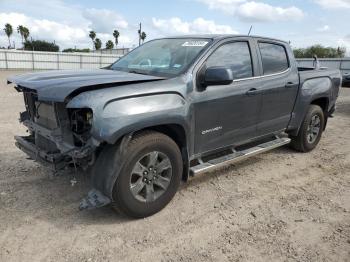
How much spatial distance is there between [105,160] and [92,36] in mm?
→ 93924

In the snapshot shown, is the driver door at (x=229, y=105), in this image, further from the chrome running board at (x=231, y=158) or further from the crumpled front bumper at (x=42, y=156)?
the crumpled front bumper at (x=42, y=156)

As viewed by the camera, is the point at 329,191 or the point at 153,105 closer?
the point at 153,105

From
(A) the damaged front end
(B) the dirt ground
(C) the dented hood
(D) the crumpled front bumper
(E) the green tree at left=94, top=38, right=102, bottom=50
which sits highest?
(E) the green tree at left=94, top=38, right=102, bottom=50

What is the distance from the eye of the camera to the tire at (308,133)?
591cm

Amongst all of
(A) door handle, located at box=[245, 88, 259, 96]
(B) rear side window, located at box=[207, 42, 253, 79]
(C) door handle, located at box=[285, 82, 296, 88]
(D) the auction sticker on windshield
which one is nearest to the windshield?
(D) the auction sticker on windshield

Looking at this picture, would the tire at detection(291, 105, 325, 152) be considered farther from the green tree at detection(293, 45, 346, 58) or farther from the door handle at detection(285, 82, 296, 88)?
the green tree at detection(293, 45, 346, 58)

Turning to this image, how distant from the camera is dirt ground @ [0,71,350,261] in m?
3.13

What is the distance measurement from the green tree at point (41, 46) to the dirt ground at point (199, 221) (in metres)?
74.4

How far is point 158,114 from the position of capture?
3.53 metres

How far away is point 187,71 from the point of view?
3936mm

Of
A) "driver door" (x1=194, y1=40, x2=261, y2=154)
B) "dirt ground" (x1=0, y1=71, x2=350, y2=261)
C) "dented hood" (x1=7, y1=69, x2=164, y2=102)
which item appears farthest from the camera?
"driver door" (x1=194, y1=40, x2=261, y2=154)

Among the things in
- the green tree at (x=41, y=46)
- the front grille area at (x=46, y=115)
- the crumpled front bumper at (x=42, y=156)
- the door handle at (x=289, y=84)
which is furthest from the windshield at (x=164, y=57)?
the green tree at (x=41, y=46)

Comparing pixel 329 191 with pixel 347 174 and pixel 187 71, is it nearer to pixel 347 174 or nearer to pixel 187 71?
pixel 347 174

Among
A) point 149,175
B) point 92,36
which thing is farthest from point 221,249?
point 92,36
